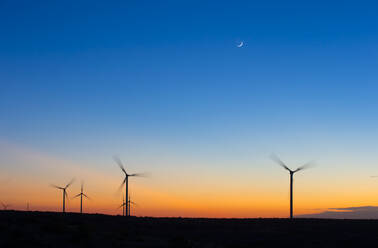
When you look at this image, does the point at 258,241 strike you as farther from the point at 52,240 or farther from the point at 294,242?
the point at 52,240

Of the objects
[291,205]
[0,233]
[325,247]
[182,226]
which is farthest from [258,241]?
[291,205]

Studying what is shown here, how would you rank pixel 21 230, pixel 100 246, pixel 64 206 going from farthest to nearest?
1. pixel 64 206
2. pixel 21 230
3. pixel 100 246

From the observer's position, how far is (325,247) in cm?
5300

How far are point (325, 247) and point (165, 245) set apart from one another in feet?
62.5

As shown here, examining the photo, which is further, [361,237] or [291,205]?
[291,205]

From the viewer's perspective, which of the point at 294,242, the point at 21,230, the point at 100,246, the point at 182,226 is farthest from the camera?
the point at 182,226

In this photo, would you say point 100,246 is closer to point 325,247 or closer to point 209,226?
point 325,247

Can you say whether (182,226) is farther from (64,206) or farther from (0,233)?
(64,206)

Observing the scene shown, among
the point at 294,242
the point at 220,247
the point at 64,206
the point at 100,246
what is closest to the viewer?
the point at 100,246

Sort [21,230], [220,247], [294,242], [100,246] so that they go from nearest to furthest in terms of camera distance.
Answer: [100,246], [21,230], [220,247], [294,242]

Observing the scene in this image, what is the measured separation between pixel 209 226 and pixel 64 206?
73670 millimetres

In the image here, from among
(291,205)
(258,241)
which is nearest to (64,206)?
(291,205)

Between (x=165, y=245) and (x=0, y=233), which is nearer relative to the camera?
(x=0, y=233)

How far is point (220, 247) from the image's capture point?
2010 inches
